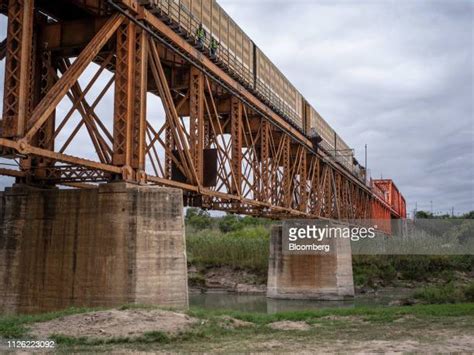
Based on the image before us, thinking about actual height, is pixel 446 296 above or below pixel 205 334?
below

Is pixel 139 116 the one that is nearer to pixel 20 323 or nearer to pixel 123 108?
pixel 123 108

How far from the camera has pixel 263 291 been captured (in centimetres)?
6103

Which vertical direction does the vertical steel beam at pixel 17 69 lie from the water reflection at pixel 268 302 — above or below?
above

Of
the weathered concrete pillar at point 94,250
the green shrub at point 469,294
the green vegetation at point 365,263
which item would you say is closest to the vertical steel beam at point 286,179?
the green shrub at point 469,294

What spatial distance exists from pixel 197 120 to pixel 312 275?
28131 mm

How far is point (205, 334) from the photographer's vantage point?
13.8m

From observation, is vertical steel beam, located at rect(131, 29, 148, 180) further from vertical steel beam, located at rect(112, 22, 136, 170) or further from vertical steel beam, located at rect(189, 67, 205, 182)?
vertical steel beam, located at rect(189, 67, 205, 182)

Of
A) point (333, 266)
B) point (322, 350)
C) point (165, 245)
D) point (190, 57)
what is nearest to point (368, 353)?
point (322, 350)

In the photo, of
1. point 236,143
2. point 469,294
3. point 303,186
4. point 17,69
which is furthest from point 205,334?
point 303,186

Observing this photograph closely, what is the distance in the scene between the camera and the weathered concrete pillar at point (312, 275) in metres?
47.4

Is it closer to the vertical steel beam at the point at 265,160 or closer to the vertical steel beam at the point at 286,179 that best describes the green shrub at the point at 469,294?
the vertical steel beam at the point at 286,179

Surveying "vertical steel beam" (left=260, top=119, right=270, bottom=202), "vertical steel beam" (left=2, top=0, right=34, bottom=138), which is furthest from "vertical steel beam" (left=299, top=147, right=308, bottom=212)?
"vertical steel beam" (left=2, top=0, right=34, bottom=138)

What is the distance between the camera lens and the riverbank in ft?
40.5

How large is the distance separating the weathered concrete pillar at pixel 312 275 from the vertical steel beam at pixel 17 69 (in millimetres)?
36978
